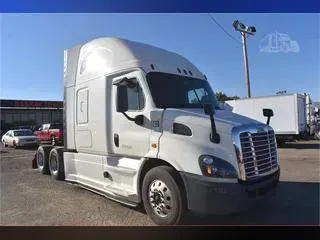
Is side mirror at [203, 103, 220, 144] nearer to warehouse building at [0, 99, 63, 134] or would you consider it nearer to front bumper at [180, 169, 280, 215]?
front bumper at [180, 169, 280, 215]

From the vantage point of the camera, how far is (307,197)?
21.2 feet

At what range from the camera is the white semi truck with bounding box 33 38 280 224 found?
4387 millimetres

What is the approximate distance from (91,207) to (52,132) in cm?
229

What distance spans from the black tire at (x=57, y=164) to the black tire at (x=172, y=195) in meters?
3.62

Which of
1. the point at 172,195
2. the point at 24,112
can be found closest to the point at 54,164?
the point at 24,112

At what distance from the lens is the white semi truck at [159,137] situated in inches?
173

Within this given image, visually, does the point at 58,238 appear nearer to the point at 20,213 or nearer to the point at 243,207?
the point at 20,213

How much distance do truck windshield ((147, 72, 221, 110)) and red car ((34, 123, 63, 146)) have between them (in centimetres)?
247

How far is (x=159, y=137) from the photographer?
488 cm

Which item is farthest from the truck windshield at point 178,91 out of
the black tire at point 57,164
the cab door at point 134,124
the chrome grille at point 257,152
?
the black tire at point 57,164

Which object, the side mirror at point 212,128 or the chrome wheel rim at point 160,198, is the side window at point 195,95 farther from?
the chrome wheel rim at point 160,198

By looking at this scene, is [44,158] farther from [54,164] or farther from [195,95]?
[195,95]

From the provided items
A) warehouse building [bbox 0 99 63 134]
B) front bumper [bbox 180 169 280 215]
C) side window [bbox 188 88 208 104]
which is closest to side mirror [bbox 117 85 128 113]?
side window [bbox 188 88 208 104]

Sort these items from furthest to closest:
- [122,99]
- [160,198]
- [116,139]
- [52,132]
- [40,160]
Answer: [40,160] → [52,132] → [116,139] → [122,99] → [160,198]
